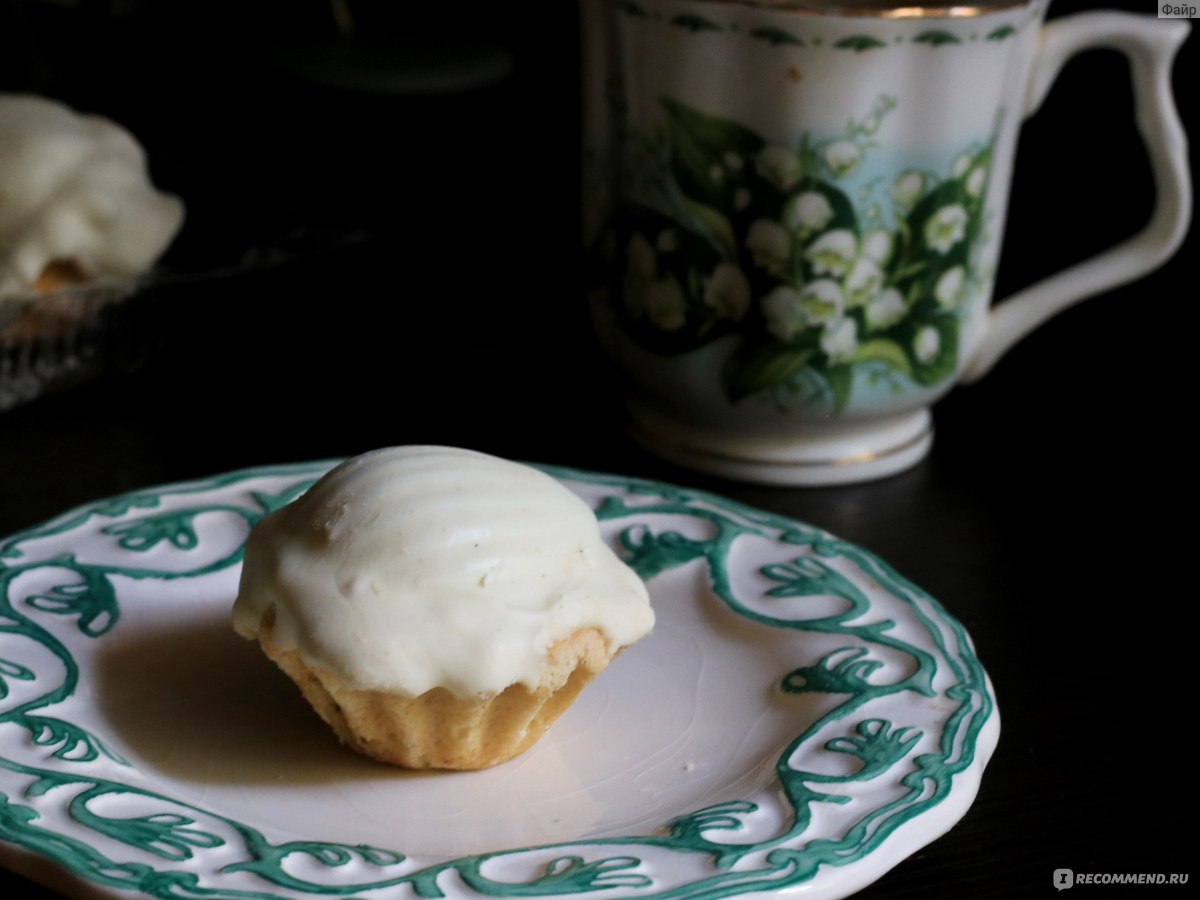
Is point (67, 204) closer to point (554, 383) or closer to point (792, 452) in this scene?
point (554, 383)

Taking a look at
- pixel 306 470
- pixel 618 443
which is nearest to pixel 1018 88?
pixel 618 443

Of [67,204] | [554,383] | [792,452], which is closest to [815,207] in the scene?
[792,452]

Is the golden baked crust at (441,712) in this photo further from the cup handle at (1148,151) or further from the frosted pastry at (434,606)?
the cup handle at (1148,151)

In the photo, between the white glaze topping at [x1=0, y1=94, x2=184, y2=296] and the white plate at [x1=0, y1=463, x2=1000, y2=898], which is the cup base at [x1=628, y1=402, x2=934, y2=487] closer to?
the white plate at [x1=0, y1=463, x2=1000, y2=898]

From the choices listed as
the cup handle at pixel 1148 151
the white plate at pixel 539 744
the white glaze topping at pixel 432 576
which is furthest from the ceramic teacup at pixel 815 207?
the white glaze topping at pixel 432 576

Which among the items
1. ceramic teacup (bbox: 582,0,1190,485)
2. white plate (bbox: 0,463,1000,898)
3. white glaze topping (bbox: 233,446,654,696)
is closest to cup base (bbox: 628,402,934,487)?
ceramic teacup (bbox: 582,0,1190,485)

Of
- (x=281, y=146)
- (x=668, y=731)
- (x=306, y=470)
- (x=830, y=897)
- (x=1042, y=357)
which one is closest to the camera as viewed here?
(x=830, y=897)

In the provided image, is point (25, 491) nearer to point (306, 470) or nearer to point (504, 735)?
point (306, 470)
